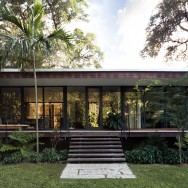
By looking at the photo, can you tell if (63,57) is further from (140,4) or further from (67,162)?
(67,162)

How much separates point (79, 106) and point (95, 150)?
4.28 meters

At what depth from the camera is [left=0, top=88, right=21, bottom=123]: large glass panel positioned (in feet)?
45.9

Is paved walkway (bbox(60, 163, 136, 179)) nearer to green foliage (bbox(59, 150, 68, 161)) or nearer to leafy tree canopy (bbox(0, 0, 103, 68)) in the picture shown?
green foliage (bbox(59, 150, 68, 161))

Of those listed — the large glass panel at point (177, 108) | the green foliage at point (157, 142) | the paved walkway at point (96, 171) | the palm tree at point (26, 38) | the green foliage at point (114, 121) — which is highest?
the palm tree at point (26, 38)

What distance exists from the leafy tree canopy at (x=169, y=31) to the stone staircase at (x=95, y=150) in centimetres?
1322

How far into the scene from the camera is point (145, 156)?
9.43 m

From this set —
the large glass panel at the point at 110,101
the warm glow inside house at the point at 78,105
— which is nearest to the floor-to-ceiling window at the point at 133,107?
the warm glow inside house at the point at 78,105

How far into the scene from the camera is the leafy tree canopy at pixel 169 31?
20734 mm

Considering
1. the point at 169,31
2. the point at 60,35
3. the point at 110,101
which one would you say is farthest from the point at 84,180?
the point at 169,31

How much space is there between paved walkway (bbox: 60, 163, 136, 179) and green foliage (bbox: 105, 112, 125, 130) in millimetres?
3802

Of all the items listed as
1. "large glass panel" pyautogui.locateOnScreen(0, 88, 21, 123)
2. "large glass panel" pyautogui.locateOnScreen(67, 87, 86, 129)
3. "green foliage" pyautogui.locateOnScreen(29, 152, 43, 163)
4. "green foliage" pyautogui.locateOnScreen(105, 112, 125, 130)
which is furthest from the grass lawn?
"large glass panel" pyautogui.locateOnScreen(0, 88, 21, 123)

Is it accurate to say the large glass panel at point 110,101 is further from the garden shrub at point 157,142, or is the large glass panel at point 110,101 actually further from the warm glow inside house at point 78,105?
the garden shrub at point 157,142

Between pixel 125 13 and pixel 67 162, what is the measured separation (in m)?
14.2

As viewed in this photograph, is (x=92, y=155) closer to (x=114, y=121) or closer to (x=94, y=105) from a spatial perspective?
(x=114, y=121)
